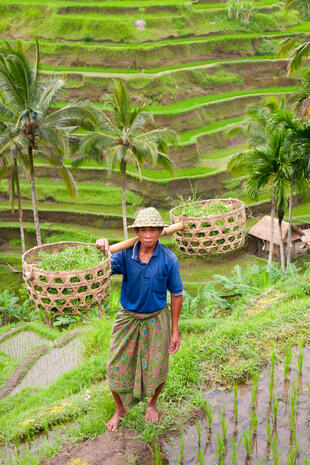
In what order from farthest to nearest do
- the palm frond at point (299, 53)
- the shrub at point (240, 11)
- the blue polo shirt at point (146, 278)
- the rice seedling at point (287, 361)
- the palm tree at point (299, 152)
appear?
the shrub at point (240, 11) → the palm frond at point (299, 53) → the palm tree at point (299, 152) → the rice seedling at point (287, 361) → the blue polo shirt at point (146, 278)

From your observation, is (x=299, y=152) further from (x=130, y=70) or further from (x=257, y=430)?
(x=130, y=70)

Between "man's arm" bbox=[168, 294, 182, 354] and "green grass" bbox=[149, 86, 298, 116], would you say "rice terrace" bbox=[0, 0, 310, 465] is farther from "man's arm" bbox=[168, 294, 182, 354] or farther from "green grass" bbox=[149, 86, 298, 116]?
"green grass" bbox=[149, 86, 298, 116]

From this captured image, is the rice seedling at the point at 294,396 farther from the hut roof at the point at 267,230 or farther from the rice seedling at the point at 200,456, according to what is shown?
the hut roof at the point at 267,230

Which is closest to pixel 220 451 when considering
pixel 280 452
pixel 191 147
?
pixel 280 452

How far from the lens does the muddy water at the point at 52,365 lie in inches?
247

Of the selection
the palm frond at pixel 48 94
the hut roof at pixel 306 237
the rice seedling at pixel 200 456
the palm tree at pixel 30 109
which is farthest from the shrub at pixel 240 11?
the rice seedling at pixel 200 456

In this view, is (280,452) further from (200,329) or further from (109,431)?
(200,329)

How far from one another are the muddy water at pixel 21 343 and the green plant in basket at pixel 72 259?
448 cm

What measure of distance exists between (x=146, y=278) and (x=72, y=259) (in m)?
1.77

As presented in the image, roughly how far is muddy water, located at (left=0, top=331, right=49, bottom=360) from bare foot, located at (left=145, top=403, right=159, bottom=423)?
579 cm

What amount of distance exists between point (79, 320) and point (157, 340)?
525cm

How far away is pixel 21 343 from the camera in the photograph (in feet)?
30.3

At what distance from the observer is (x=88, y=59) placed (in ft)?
71.7

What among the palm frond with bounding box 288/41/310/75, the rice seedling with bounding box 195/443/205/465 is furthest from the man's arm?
the palm frond with bounding box 288/41/310/75
